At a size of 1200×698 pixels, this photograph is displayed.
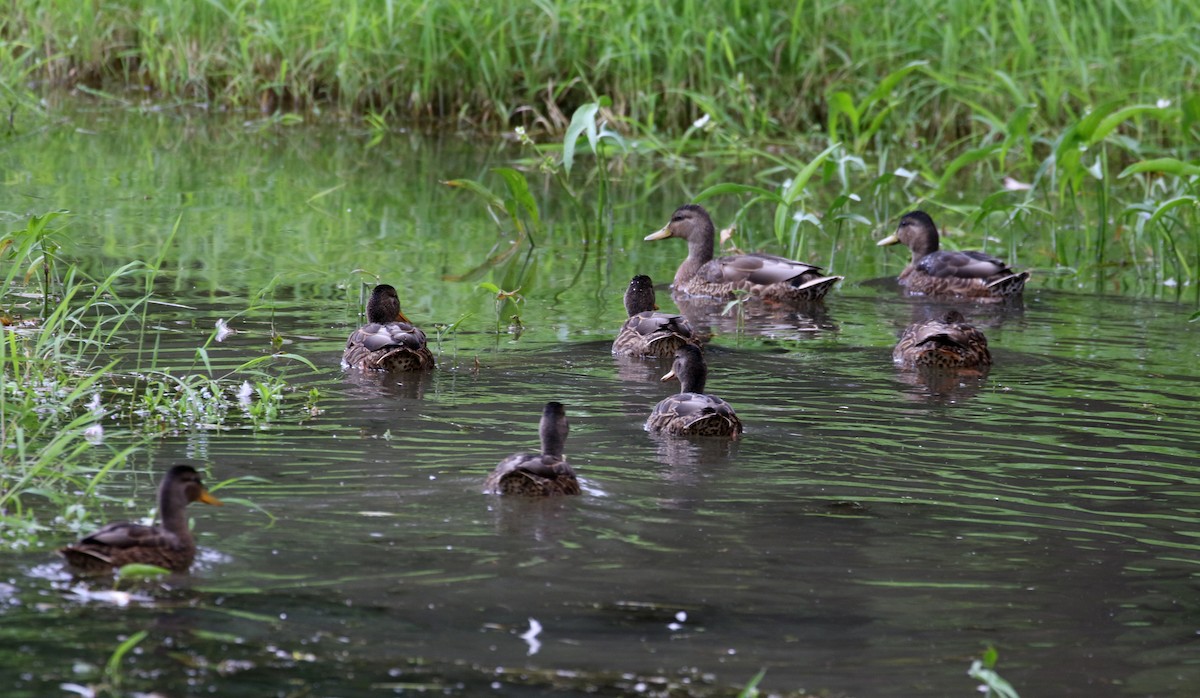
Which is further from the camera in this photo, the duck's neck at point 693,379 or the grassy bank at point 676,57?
the grassy bank at point 676,57

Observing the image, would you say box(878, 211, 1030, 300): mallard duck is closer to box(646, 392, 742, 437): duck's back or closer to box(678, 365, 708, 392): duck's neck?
box(678, 365, 708, 392): duck's neck

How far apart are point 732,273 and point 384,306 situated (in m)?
3.61

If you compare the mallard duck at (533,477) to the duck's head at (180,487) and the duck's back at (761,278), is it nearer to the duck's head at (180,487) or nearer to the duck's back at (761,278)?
the duck's head at (180,487)

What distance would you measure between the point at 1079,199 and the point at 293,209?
7711 mm

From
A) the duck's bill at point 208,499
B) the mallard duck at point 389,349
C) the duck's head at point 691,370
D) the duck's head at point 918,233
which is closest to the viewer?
the duck's bill at point 208,499

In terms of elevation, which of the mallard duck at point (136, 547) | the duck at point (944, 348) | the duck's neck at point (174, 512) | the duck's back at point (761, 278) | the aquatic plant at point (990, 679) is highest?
the duck's back at point (761, 278)

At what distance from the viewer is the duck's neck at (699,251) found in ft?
44.3

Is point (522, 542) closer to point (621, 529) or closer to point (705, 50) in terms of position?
point (621, 529)

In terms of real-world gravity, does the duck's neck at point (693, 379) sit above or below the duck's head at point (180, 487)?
above

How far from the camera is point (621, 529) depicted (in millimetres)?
6449

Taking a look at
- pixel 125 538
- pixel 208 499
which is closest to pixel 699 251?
pixel 208 499

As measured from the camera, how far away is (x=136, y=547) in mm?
5523

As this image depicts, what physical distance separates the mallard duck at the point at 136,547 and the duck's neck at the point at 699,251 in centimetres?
808

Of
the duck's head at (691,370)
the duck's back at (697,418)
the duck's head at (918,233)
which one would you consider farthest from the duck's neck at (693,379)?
the duck's head at (918,233)
